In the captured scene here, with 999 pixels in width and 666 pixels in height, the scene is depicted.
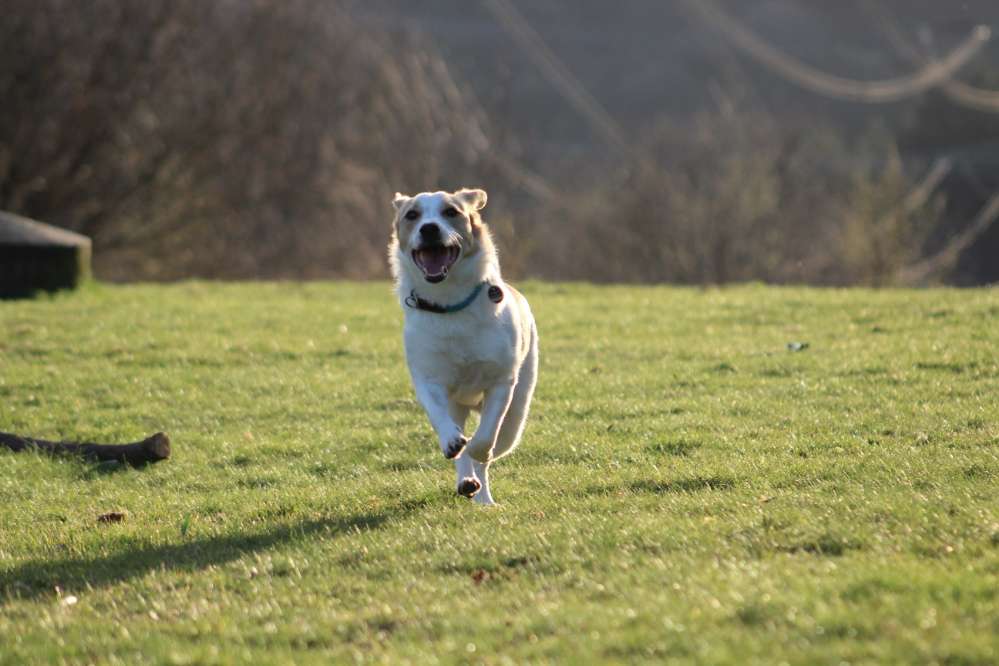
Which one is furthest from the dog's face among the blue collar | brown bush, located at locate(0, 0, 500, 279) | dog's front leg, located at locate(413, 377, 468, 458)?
brown bush, located at locate(0, 0, 500, 279)

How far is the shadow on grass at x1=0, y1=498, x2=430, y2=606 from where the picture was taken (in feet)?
23.3

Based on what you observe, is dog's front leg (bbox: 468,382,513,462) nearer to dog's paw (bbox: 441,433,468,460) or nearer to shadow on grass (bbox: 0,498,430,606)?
dog's paw (bbox: 441,433,468,460)

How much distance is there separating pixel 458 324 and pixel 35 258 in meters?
15.5

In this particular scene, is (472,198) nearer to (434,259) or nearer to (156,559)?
(434,259)

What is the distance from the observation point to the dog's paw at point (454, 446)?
25.5ft

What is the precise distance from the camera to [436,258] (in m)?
8.24

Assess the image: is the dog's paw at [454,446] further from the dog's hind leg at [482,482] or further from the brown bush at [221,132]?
the brown bush at [221,132]

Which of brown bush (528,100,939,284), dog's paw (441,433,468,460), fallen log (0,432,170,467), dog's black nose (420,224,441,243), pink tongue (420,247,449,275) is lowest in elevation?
brown bush (528,100,939,284)

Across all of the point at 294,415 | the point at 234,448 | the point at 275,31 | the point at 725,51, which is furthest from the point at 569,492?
the point at 725,51

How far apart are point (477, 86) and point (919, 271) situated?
2263 cm

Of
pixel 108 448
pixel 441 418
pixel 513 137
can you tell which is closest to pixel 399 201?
pixel 441 418

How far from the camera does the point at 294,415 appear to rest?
40.7ft

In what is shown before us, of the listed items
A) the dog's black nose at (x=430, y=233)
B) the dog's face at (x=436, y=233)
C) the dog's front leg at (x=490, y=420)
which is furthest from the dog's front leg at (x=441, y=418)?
the dog's black nose at (x=430, y=233)

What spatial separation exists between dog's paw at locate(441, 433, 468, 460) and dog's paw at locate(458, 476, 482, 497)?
0.32 m
